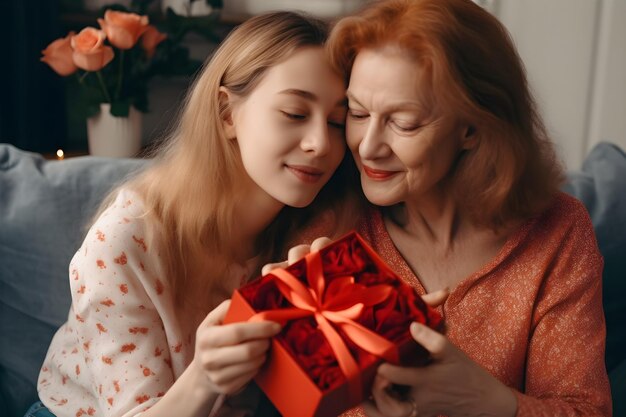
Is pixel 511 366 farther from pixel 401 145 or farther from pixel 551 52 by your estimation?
pixel 551 52

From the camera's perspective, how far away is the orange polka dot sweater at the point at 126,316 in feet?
4.13

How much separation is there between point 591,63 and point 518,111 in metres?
1.83

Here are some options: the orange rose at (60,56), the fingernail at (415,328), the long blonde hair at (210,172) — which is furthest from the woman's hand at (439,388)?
the orange rose at (60,56)

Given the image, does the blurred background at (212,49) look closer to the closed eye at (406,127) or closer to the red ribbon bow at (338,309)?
the closed eye at (406,127)

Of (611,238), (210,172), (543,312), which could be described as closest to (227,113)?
(210,172)

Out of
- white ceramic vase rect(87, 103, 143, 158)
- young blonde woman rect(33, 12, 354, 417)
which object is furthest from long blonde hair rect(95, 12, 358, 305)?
white ceramic vase rect(87, 103, 143, 158)

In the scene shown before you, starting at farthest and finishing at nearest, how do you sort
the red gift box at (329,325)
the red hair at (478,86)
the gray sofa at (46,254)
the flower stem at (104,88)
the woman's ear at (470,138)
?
the flower stem at (104,88)
the gray sofa at (46,254)
the woman's ear at (470,138)
the red hair at (478,86)
the red gift box at (329,325)

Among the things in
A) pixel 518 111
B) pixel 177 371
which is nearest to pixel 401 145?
pixel 518 111

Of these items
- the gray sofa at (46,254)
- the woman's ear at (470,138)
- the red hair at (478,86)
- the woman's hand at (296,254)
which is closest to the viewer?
the woman's hand at (296,254)

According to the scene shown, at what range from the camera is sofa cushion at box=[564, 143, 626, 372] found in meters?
1.71

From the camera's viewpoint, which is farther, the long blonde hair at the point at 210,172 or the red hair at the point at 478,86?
the long blonde hair at the point at 210,172

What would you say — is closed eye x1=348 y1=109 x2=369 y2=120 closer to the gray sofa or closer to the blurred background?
the gray sofa

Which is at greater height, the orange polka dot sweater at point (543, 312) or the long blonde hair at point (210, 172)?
the long blonde hair at point (210, 172)

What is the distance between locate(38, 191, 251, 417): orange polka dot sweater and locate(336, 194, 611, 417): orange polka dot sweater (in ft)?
1.27
